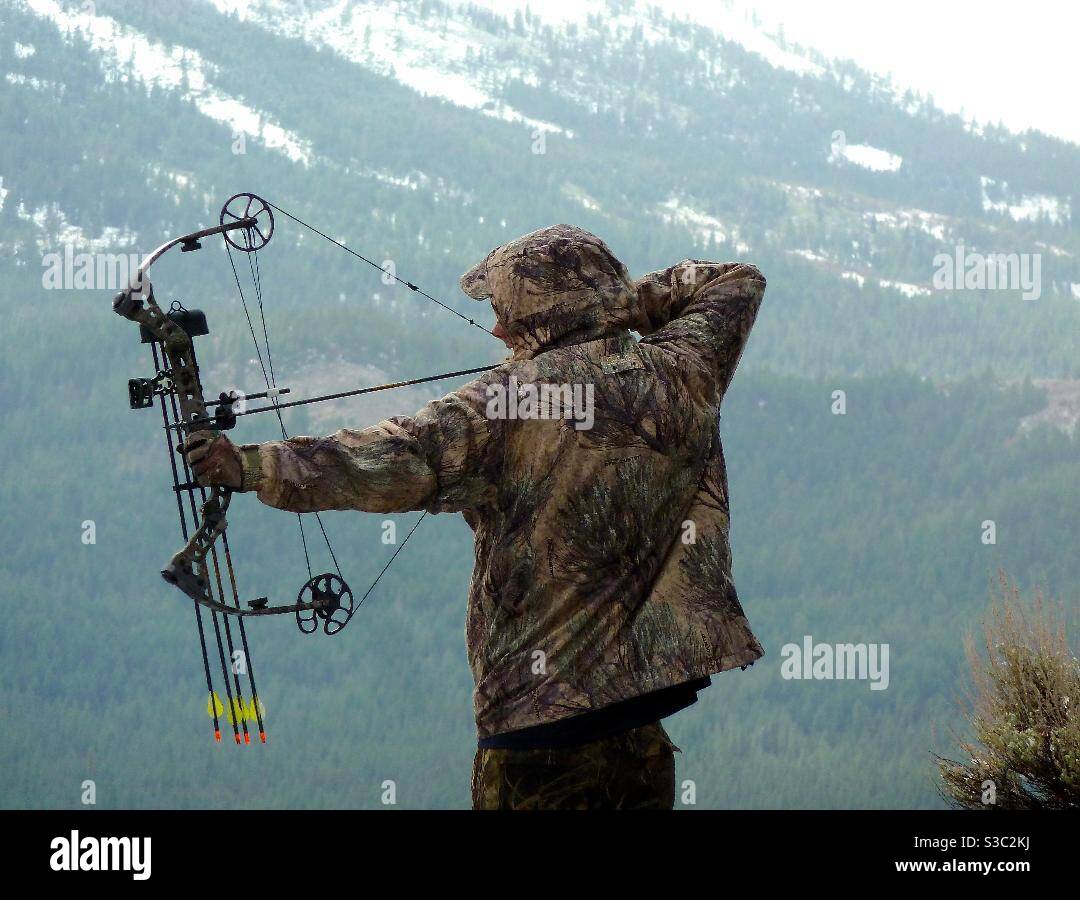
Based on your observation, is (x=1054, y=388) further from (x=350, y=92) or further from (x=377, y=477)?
(x=377, y=477)

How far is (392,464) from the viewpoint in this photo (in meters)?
4.95

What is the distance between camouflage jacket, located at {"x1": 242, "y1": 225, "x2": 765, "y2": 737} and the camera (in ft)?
16.9

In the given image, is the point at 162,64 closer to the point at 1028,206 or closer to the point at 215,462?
the point at 1028,206

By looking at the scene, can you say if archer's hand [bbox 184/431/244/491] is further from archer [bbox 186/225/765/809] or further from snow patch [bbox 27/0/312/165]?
snow patch [bbox 27/0/312/165]

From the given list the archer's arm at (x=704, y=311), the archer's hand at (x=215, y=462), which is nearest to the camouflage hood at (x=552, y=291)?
the archer's arm at (x=704, y=311)

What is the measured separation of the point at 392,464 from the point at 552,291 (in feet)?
2.52

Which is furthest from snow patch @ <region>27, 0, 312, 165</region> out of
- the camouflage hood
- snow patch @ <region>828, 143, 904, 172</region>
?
the camouflage hood

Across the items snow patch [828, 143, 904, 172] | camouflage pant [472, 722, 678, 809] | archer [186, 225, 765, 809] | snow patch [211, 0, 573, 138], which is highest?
snow patch [211, 0, 573, 138]

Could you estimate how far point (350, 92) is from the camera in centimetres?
7550

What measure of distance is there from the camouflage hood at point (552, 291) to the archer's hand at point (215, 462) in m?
1.00

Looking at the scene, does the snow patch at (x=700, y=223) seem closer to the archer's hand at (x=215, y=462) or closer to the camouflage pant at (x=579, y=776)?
the camouflage pant at (x=579, y=776)

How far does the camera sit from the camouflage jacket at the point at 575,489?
514 cm

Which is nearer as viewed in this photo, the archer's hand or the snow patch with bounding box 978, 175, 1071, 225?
the archer's hand
